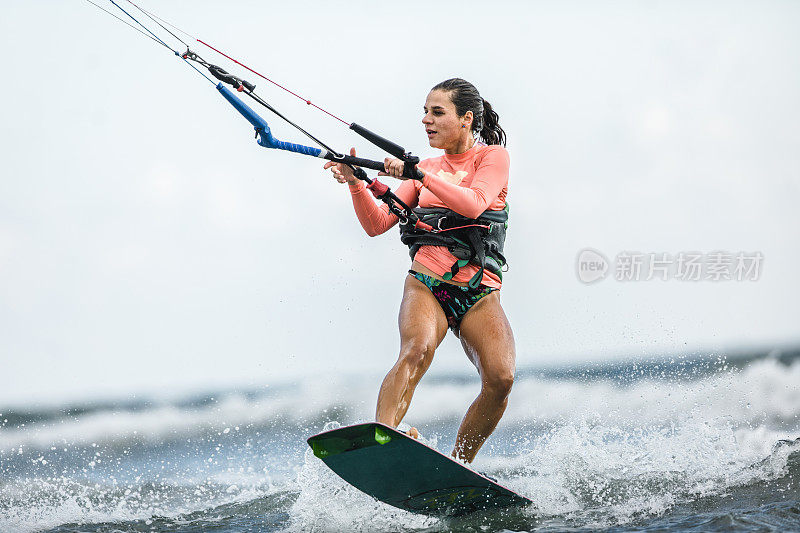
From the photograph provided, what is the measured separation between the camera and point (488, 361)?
4.28 m

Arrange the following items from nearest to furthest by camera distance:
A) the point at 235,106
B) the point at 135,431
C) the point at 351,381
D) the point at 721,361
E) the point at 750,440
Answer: the point at 235,106
the point at 750,440
the point at 135,431
the point at 351,381
the point at 721,361

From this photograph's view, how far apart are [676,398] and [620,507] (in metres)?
10.3

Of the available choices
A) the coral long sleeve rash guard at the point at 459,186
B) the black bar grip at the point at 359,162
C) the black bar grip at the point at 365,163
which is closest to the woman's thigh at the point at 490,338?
the coral long sleeve rash guard at the point at 459,186

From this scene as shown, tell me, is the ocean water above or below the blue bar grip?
below

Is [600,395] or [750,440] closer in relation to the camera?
[750,440]

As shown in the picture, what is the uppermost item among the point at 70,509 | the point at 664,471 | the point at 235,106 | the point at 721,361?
the point at 235,106

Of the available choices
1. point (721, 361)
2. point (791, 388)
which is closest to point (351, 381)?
point (791, 388)

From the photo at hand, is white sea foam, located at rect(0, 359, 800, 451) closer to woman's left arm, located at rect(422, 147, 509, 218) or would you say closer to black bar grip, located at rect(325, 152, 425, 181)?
woman's left arm, located at rect(422, 147, 509, 218)

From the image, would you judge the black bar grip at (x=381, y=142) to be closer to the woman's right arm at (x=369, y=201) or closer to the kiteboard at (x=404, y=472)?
the woman's right arm at (x=369, y=201)

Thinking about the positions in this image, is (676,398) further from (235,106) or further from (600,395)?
(235,106)

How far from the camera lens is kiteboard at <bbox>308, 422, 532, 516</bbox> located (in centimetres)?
374

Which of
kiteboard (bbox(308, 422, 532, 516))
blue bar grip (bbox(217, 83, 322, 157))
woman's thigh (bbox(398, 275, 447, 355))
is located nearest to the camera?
blue bar grip (bbox(217, 83, 322, 157))

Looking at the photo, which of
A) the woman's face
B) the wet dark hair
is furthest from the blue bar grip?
the wet dark hair

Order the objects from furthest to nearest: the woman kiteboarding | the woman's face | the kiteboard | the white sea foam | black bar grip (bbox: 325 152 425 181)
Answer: the white sea foam, the woman's face, the woman kiteboarding, black bar grip (bbox: 325 152 425 181), the kiteboard
